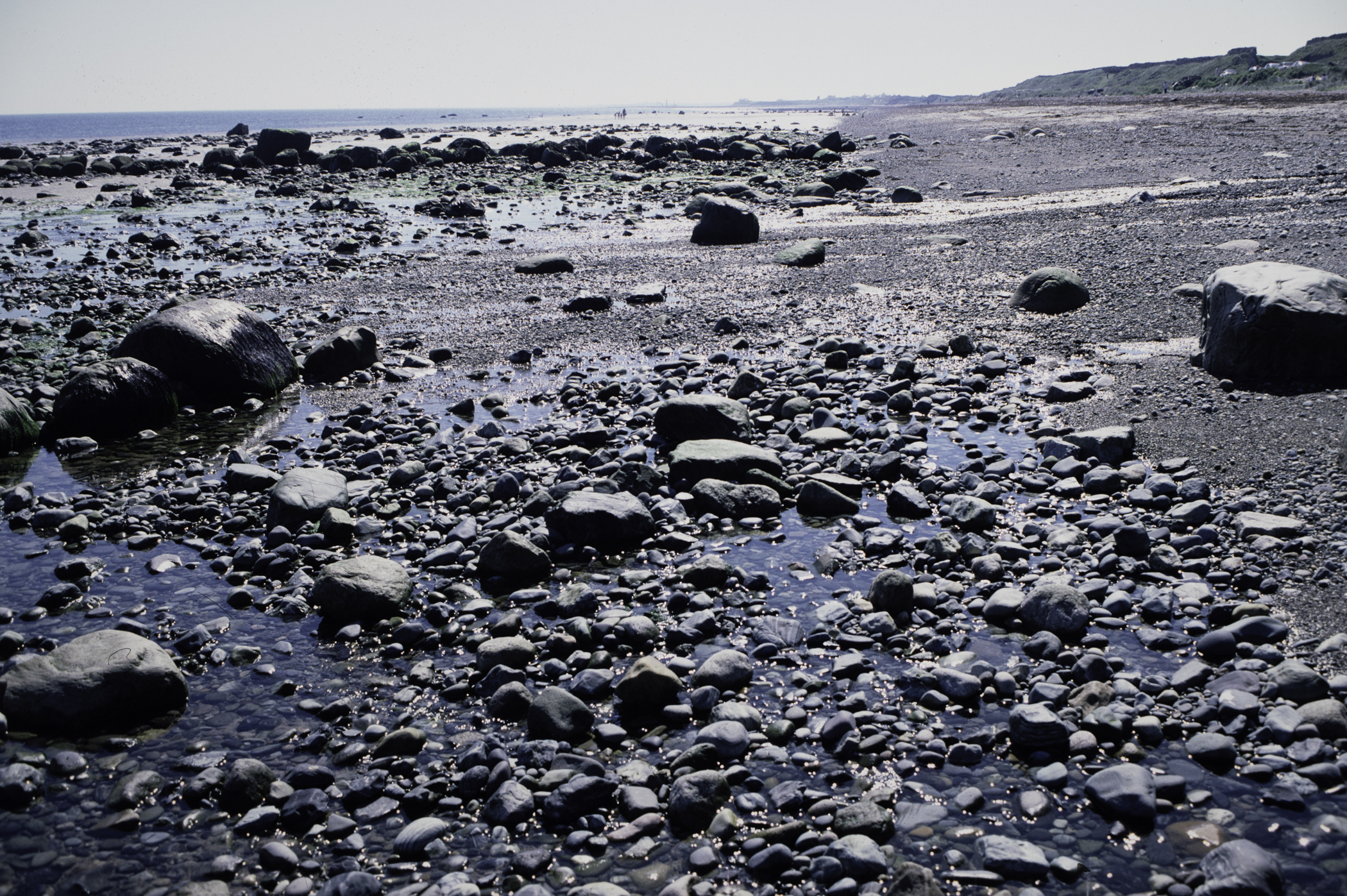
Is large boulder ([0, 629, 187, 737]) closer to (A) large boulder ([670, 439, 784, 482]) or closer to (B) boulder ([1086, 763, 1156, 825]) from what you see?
(A) large boulder ([670, 439, 784, 482])

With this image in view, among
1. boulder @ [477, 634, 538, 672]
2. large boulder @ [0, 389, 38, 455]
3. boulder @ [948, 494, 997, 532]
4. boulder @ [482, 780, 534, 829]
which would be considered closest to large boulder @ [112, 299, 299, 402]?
large boulder @ [0, 389, 38, 455]

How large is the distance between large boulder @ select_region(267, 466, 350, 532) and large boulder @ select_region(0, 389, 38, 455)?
11.6 feet

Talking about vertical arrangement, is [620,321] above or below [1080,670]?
above

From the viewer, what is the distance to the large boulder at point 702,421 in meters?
8.45

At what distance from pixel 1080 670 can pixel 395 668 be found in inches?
153

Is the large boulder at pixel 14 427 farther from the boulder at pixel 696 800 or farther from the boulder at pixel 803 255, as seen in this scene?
the boulder at pixel 803 255

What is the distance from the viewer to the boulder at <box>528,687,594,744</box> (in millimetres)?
4473

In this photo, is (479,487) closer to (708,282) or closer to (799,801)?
(799,801)

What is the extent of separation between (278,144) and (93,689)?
1890 inches

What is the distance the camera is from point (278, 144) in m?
45.8

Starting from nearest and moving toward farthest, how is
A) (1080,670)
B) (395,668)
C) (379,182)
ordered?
1. (1080,670)
2. (395,668)
3. (379,182)

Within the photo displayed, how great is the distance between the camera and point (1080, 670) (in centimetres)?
471

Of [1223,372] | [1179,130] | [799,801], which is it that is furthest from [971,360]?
[1179,130]

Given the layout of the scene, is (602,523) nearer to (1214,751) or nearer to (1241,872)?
(1214,751)
